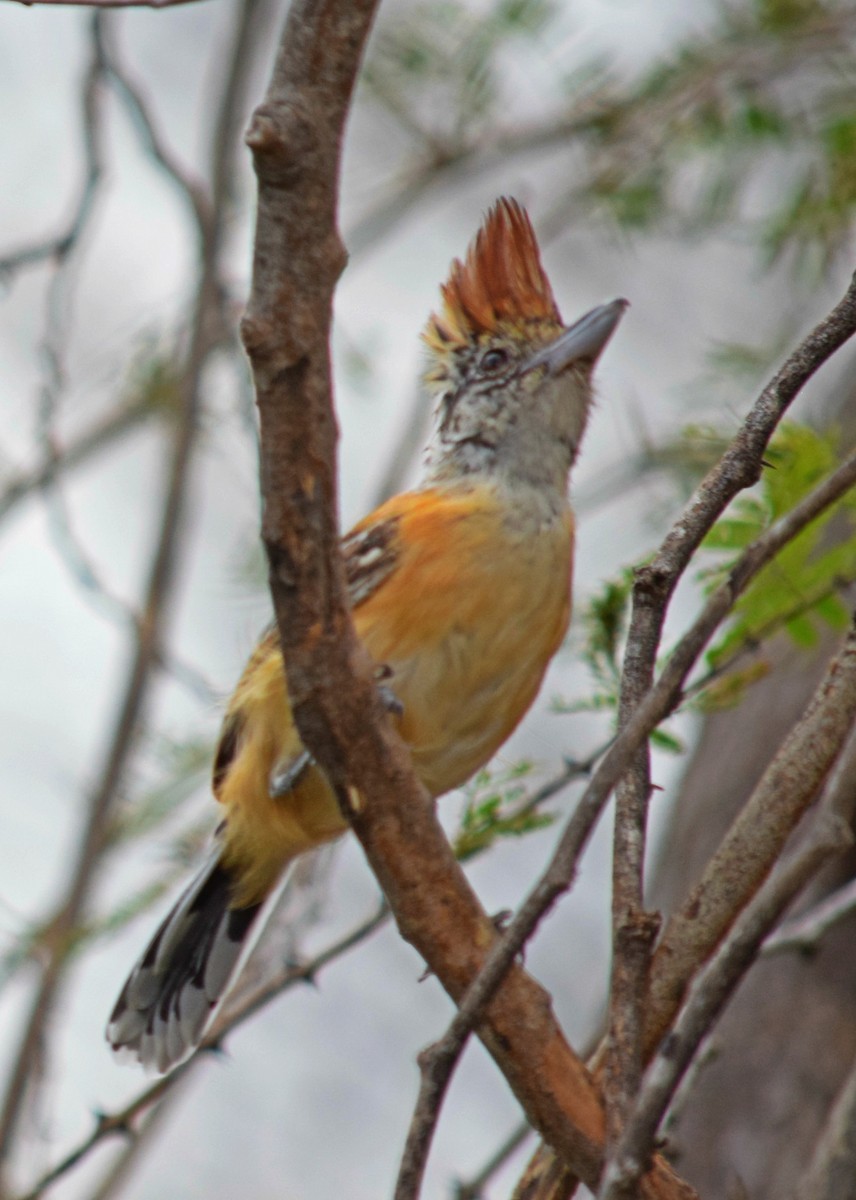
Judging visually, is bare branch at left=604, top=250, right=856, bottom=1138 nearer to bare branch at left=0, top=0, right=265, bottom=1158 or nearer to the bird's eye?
the bird's eye

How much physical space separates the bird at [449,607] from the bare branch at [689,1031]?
129 centimetres

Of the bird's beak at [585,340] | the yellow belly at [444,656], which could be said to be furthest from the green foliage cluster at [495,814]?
the bird's beak at [585,340]

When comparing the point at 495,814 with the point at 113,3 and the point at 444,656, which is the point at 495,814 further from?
the point at 113,3

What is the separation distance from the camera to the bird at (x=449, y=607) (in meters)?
3.15

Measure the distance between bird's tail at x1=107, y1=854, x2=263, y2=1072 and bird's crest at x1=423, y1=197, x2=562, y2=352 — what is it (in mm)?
1463

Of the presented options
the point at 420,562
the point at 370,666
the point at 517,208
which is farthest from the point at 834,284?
the point at 370,666

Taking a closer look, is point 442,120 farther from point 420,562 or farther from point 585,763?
point 585,763

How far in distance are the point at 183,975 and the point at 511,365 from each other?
1.66 m

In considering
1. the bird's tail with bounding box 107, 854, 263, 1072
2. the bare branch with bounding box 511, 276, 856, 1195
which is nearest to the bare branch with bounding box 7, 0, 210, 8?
the bare branch with bounding box 511, 276, 856, 1195

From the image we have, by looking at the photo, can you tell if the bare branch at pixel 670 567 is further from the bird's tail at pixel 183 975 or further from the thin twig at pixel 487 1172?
the bird's tail at pixel 183 975

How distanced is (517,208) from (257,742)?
1.32 meters

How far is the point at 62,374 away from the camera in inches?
168

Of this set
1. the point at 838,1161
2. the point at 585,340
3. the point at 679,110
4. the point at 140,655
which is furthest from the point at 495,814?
the point at 679,110

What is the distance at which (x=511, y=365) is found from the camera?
378cm
